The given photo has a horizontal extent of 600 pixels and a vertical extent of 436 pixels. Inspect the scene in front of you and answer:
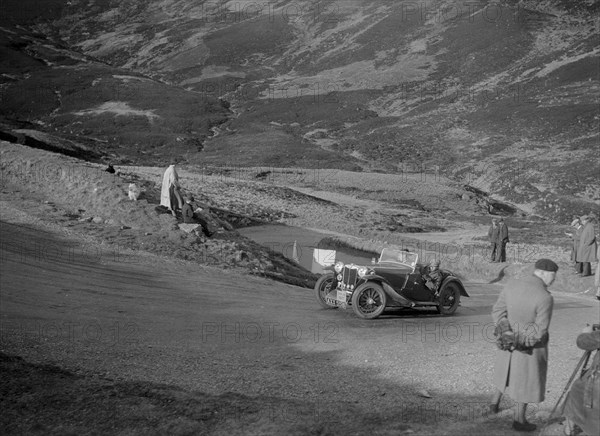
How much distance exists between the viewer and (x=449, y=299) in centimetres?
1502

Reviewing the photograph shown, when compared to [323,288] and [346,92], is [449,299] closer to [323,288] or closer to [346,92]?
[323,288]

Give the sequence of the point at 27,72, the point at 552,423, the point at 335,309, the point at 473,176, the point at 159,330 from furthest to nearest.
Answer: the point at 27,72 < the point at 473,176 < the point at 335,309 < the point at 159,330 < the point at 552,423

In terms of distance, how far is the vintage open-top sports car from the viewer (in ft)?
44.7

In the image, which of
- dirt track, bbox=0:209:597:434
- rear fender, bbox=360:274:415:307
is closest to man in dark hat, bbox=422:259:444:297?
dirt track, bbox=0:209:597:434

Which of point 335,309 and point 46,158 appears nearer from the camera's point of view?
point 335,309

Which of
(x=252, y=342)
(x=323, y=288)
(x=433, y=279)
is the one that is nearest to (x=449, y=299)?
(x=433, y=279)

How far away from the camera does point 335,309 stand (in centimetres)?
1435

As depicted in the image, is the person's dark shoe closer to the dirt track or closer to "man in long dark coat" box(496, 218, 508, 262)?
the dirt track

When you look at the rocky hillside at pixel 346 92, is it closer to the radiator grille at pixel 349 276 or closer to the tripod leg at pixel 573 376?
the radiator grille at pixel 349 276

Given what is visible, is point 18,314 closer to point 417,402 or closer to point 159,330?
point 159,330

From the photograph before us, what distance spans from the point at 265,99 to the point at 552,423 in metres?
124

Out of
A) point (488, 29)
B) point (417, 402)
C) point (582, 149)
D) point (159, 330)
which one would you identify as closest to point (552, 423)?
point (417, 402)

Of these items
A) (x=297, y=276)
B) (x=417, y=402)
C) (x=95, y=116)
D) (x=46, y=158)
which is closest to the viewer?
(x=417, y=402)

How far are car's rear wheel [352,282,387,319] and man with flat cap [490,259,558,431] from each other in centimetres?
653
